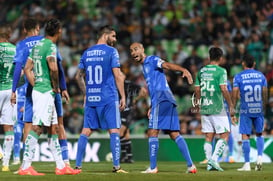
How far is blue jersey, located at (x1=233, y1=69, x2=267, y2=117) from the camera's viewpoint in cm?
1697

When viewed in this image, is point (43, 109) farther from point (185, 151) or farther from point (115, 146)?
point (185, 151)

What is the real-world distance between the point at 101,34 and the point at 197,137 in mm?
8660

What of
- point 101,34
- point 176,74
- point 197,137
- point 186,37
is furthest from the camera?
point 186,37

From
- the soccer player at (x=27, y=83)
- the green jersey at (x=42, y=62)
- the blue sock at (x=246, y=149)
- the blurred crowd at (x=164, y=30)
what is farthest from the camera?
the blurred crowd at (x=164, y=30)

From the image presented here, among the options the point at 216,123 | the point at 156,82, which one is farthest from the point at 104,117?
the point at 216,123

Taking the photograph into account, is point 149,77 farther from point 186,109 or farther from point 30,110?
point 186,109

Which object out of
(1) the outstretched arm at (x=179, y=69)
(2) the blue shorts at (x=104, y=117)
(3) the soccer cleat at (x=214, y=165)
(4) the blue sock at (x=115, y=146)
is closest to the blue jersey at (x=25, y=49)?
(2) the blue shorts at (x=104, y=117)

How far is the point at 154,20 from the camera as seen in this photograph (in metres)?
28.1

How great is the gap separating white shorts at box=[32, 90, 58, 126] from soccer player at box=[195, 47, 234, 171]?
4004 mm

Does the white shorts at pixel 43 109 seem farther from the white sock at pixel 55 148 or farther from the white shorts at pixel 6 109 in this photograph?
the white shorts at pixel 6 109

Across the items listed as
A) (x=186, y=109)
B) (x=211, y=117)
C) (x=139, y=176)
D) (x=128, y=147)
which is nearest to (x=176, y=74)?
(x=186, y=109)

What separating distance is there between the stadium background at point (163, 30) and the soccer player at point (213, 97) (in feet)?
22.4

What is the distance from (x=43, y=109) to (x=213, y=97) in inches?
179

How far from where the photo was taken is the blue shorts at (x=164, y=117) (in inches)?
568
